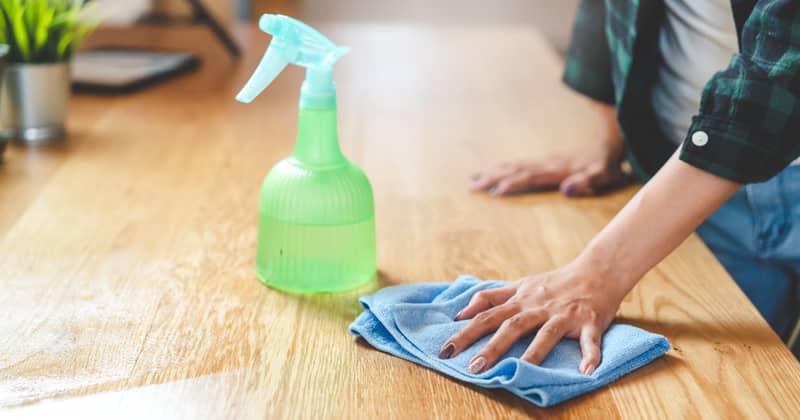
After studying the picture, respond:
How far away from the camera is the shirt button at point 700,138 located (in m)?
0.78

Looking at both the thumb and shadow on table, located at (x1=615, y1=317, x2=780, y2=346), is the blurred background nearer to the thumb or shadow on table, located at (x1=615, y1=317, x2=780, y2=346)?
the thumb

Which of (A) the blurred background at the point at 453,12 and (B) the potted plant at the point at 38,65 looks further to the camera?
(A) the blurred background at the point at 453,12

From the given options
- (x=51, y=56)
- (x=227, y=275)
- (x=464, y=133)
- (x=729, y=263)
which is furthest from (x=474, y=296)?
(x=51, y=56)

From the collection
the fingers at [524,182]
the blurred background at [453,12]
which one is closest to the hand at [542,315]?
the fingers at [524,182]

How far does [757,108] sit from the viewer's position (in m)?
0.77

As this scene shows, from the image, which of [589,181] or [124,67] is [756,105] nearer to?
[589,181]

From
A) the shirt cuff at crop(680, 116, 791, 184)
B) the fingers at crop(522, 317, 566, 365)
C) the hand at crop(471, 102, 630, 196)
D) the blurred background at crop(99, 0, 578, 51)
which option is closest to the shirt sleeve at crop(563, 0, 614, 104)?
the hand at crop(471, 102, 630, 196)

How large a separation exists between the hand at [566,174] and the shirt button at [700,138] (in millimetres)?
424

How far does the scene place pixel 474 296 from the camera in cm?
81

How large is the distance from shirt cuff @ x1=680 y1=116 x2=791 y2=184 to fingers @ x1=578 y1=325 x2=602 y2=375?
186mm

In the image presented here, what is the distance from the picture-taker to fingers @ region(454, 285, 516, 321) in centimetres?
80

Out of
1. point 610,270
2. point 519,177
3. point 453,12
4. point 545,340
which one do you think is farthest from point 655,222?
point 453,12

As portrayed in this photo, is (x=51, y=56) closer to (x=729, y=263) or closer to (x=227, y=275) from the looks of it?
(x=227, y=275)

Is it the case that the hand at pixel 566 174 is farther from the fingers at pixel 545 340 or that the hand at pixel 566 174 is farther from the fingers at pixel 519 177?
the fingers at pixel 545 340
